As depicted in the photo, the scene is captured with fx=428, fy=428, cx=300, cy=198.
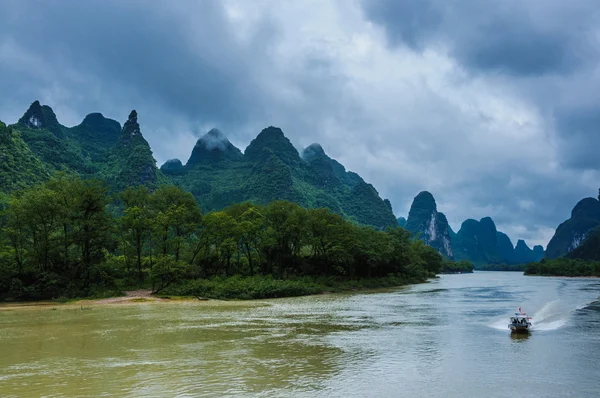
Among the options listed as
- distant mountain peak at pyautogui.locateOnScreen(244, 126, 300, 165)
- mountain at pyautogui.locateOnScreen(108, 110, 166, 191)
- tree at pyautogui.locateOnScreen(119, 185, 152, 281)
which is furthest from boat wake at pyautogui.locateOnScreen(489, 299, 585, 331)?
distant mountain peak at pyautogui.locateOnScreen(244, 126, 300, 165)

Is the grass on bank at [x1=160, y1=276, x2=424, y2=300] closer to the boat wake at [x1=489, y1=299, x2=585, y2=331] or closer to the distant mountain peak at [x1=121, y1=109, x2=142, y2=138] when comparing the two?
the boat wake at [x1=489, y1=299, x2=585, y2=331]

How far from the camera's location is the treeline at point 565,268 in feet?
343

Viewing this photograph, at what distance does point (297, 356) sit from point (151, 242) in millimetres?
35097

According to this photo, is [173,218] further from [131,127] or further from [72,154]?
[131,127]

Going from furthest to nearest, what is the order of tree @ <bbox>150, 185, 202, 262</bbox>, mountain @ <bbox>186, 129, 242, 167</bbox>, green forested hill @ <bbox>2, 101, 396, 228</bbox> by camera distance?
mountain @ <bbox>186, 129, 242, 167</bbox> < green forested hill @ <bbox>2, 101, 396, 228</bbox> < tree @ <bbox>150, 185, 202, 262</bbox>

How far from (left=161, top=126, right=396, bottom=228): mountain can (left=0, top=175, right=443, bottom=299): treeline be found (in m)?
82.1

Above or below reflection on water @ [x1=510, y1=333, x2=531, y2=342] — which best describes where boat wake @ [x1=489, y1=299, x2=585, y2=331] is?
below

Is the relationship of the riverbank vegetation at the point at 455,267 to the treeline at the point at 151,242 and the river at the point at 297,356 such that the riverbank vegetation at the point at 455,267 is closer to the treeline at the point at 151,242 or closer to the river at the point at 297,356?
the treeline at the point at 151,242

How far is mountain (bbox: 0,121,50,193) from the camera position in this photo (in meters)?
67.8

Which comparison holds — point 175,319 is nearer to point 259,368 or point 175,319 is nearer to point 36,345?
point 36,345

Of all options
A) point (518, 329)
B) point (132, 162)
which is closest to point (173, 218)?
point (518, 329)

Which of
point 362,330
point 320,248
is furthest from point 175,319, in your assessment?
point 320,248

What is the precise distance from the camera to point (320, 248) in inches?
2122

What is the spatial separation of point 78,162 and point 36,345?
110m
